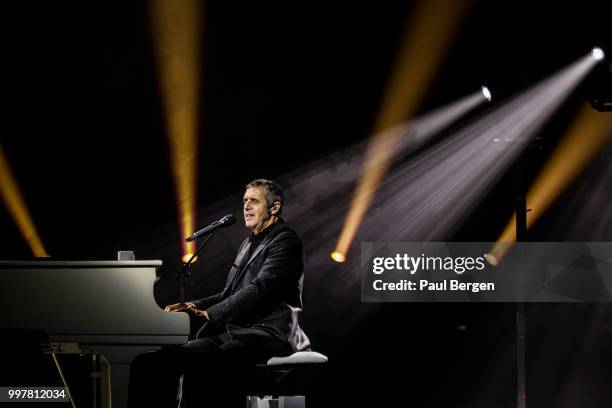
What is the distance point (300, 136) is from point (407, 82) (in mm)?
961

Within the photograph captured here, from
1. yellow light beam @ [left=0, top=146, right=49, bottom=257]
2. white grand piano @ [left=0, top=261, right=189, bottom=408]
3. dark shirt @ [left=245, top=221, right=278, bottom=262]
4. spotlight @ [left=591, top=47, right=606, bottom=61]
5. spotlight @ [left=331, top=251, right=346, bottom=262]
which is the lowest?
white grand piano @ [left=0, top=261, right=189, bottom=408]

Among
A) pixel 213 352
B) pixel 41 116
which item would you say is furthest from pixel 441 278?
pixel 41 116

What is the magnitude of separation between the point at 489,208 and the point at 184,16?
297cm

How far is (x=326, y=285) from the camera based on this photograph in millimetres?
6297

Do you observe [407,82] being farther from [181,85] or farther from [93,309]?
[93,309]

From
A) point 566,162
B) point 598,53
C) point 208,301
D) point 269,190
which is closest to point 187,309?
point 208,301

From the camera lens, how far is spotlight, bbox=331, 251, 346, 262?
629 cm

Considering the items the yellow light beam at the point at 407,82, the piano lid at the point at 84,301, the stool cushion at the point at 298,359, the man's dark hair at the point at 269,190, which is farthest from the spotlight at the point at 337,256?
the piano lid at the point at 84,301

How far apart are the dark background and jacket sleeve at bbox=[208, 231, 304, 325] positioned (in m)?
2.07

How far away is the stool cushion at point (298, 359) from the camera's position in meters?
3.88

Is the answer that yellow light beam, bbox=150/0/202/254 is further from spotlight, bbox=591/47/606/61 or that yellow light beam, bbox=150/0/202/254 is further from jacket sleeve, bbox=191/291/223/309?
spotlight, bbox=591/47/606/61

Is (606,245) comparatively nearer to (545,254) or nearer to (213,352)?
(545,254)

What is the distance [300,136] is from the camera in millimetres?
6223

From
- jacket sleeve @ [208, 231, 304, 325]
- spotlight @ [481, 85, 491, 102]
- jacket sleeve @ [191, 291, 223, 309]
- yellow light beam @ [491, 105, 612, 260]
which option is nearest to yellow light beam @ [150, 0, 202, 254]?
jacket sleeve @ [191, 291, 223, 309]
